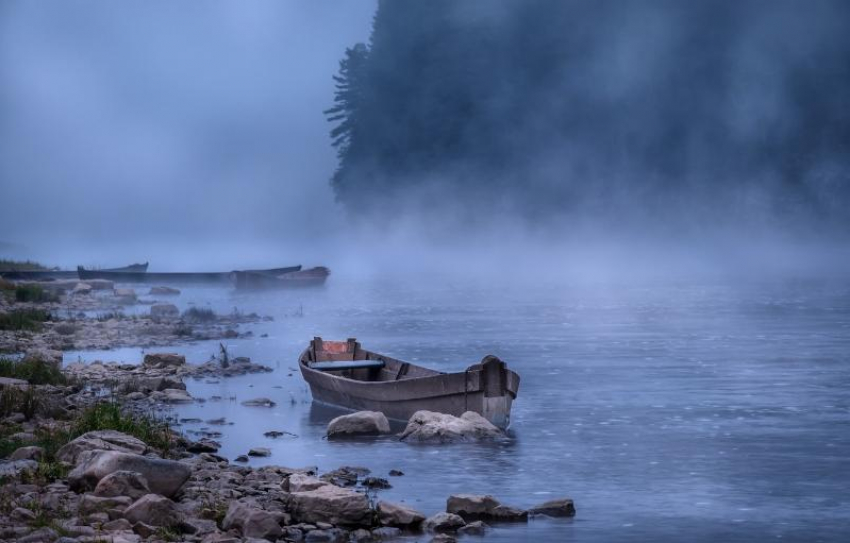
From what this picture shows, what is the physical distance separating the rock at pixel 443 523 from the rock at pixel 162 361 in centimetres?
1663

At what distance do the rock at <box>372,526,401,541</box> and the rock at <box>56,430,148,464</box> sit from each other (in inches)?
142

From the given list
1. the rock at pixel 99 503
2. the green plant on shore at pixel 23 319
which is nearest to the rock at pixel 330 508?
the rock at pixel 99 503

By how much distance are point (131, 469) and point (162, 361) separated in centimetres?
1708

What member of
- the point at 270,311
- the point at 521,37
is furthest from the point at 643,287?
the point at 521,37

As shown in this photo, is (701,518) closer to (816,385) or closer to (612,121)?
(816,385)

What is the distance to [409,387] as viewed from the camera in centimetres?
2408

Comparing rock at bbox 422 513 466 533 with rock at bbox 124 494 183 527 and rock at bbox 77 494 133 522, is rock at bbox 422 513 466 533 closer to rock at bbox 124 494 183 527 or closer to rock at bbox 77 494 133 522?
rock at bbox 124 494 183 527

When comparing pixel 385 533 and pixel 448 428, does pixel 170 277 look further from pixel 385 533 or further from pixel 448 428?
pixel 385 533

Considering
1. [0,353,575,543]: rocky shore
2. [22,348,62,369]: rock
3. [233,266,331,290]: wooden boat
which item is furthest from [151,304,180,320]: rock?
[0,353,575,543]: rocky shore

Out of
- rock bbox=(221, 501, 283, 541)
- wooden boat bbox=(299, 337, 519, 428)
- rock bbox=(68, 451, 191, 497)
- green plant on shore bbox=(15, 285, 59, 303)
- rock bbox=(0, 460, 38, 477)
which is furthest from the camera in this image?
green plant on shore bbox=(15, 285, 59, 303)

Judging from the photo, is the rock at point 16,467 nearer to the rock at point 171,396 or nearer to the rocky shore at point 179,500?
the rocky shore at point 179,500

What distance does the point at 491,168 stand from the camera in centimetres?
11325

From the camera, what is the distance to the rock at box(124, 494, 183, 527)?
1388cm

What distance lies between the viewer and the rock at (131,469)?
14.9 m
